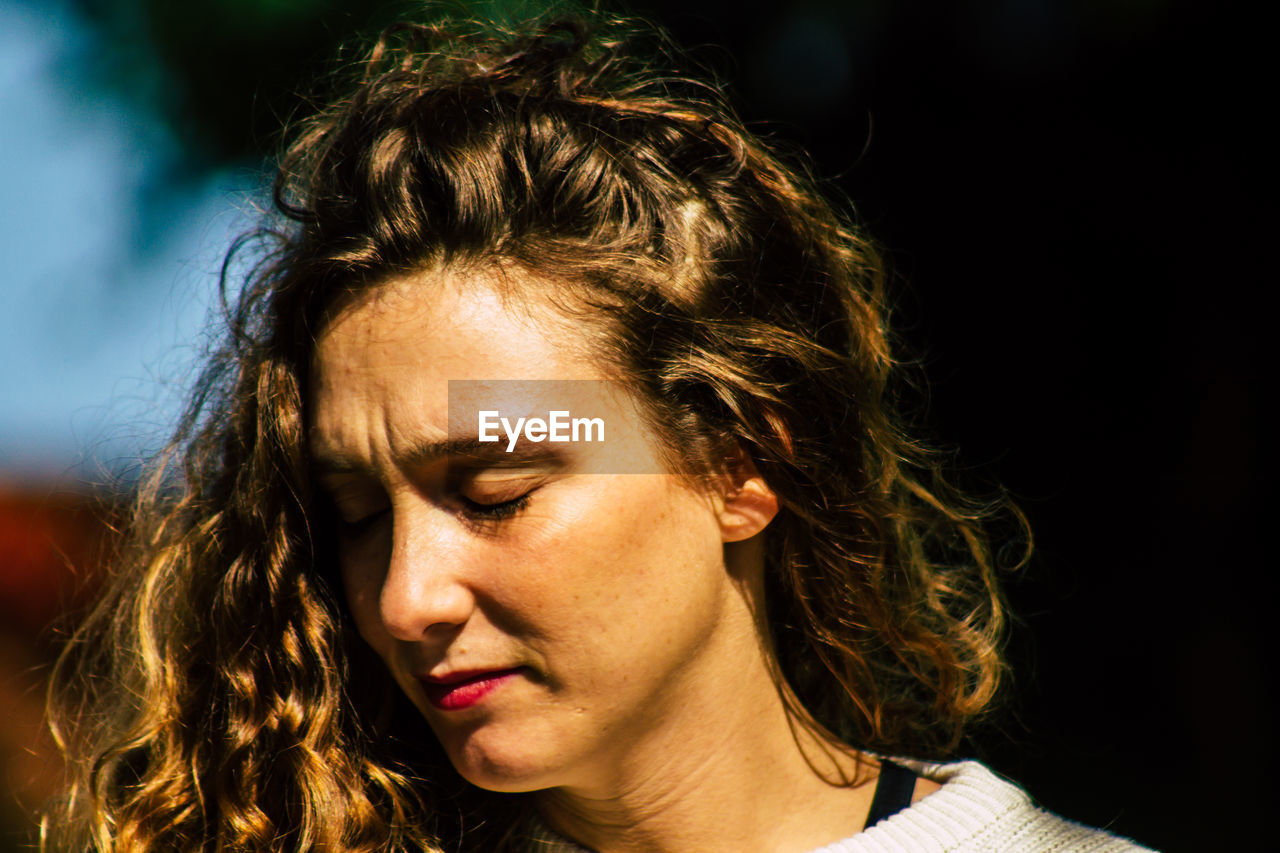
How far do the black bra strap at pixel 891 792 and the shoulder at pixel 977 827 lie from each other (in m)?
0.03

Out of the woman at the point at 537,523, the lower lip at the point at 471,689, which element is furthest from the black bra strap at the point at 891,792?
the lower lip at the point at 471,689

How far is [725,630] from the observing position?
1.79 m

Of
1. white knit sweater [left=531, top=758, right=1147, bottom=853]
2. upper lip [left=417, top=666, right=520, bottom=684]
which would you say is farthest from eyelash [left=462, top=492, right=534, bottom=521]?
white knit sweater [left=531, top=758, right=1147, bottom=853]

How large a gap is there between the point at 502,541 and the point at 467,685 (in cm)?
23

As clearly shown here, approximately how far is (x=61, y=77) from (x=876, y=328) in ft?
8.83

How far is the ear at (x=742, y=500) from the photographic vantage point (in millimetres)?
1759

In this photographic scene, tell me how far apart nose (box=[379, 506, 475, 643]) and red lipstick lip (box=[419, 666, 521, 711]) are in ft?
0.24

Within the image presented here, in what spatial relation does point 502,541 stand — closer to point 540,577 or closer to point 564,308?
point 540,577

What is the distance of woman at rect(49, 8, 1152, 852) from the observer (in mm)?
1574

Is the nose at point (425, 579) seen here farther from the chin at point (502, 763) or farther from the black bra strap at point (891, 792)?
the black bra strap at point (891, 792)

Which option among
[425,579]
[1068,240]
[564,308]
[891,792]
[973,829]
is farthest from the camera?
[1068,240]

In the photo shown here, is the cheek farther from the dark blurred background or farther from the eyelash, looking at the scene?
the dark blurred background

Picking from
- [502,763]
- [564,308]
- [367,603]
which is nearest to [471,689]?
[502,763]

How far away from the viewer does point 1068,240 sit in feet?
10.8
